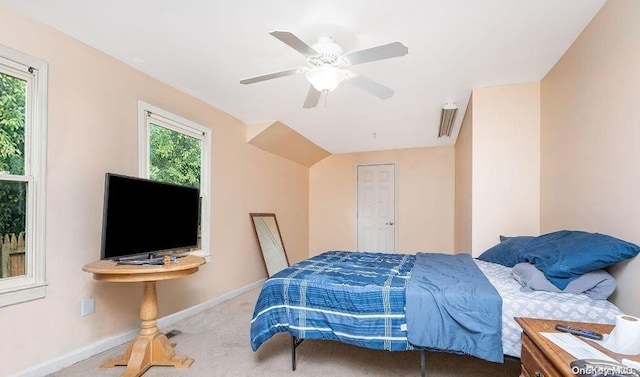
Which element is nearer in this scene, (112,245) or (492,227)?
(112,245)

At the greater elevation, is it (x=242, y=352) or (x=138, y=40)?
(x=138, y=40)

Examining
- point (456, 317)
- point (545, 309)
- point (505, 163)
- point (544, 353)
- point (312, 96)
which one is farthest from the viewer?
point (505, 163)

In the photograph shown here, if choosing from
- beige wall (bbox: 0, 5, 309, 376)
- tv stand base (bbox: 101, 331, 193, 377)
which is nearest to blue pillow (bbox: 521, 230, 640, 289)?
tv stand base (bbox: 101, 331, 193, 377)

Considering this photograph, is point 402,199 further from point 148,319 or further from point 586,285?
point 148,319

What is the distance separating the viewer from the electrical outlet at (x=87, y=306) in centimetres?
241

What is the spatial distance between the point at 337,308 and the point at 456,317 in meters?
0.73

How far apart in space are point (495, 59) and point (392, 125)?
2.11 meters

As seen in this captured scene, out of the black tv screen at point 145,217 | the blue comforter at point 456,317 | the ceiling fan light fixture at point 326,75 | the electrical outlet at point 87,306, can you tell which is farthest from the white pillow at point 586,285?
the electrical outlet at point 87,306

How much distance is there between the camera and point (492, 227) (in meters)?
3.26

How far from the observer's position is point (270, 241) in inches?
197

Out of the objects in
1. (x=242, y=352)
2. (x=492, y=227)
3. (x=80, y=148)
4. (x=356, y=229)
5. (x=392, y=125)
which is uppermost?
(x=392, y=125)

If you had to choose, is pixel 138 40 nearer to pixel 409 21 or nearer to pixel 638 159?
pixel 409 21

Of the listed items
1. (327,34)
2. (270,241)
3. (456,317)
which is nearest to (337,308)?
(456,317)

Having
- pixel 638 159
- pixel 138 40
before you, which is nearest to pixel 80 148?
pixel 138 40
